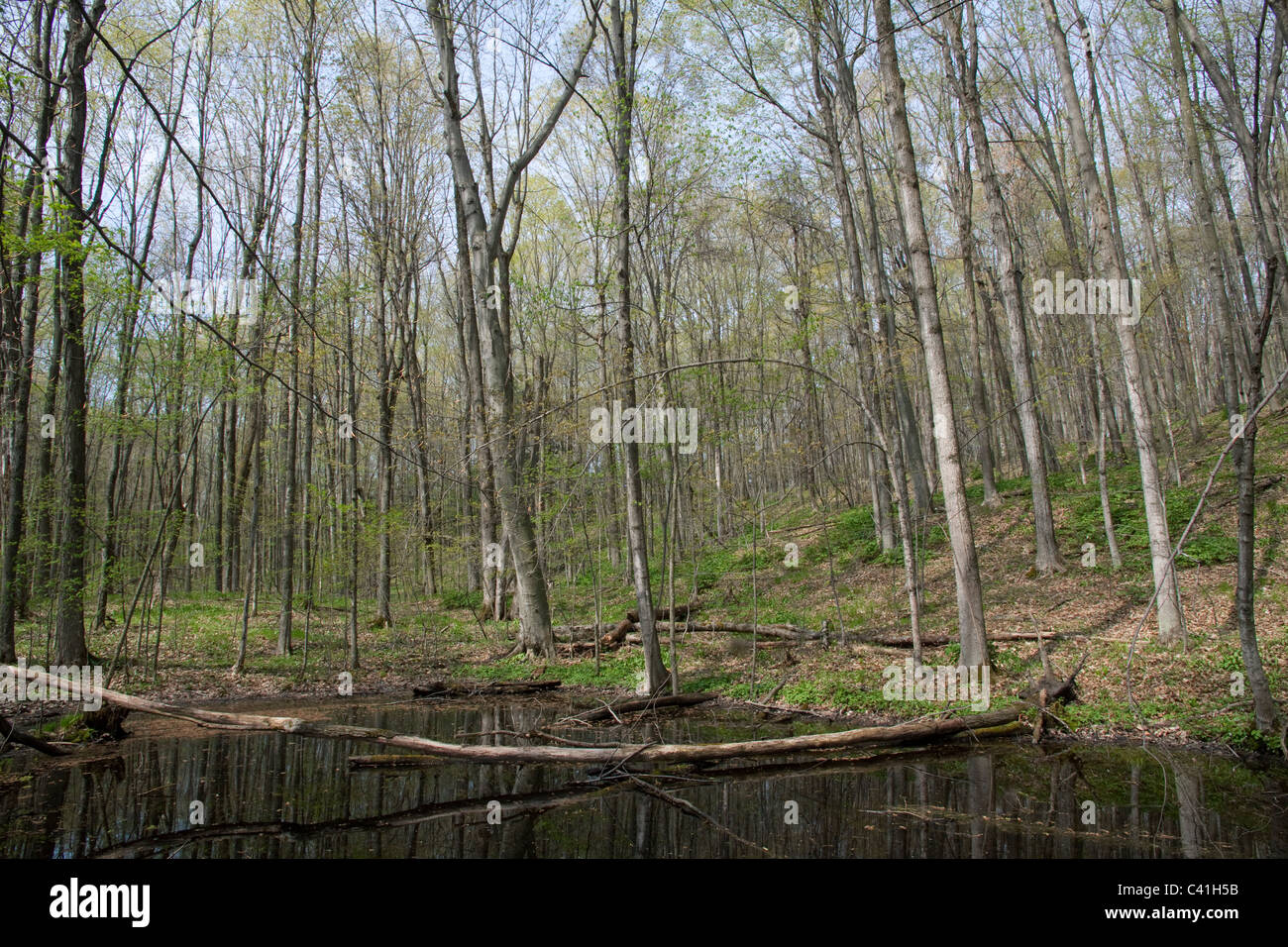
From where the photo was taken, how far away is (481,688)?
11.3 meters

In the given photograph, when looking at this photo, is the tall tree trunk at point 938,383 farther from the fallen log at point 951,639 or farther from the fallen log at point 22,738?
the fallen log at point 22,738

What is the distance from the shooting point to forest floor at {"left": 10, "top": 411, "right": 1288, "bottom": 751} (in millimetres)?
7453

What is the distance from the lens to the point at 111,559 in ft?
37.1

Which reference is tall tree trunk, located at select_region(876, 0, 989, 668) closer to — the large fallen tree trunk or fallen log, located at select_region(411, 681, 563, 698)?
the large fallen tree trunk

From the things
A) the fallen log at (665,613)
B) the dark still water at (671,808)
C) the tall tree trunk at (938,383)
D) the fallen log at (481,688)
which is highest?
the tall tree trunk at (938,383)

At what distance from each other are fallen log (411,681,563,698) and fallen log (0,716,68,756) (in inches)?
200

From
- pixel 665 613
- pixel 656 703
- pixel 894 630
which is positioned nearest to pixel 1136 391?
pixel 894 630

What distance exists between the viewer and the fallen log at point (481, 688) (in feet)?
37.1

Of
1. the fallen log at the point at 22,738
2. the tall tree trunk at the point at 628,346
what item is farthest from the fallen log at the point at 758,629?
the fallen log at the point at 22,738

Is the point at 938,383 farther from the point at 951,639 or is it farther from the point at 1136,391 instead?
the point at 951,639

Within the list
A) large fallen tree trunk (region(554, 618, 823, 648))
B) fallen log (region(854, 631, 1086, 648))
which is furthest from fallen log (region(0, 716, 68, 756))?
fallen log (region(854, 631, 1086, 648))

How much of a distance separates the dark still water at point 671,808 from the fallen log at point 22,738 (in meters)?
0.26
